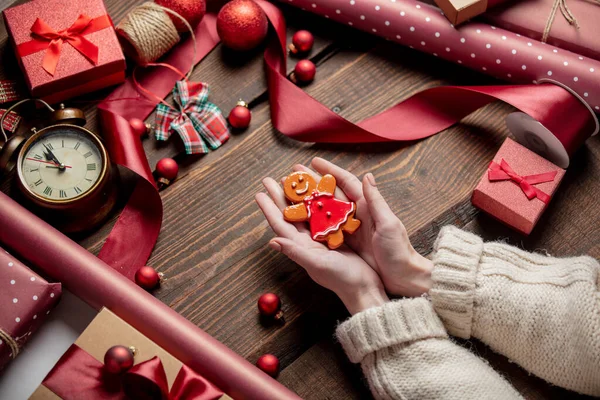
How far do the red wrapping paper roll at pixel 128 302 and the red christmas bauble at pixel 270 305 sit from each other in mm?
139

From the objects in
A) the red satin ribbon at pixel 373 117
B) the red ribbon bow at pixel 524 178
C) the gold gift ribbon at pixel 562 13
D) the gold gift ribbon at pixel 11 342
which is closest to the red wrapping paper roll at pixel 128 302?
the gold gift ribbon at pixel 11 342

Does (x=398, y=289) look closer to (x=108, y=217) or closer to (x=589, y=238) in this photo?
(x=589, y=238)

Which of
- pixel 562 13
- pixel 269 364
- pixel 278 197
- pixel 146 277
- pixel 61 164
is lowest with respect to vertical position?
pixel 269 364

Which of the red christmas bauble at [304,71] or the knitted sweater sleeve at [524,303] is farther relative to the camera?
the red christmas bauble at [304,71]

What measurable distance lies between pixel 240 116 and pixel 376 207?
0.41 metres

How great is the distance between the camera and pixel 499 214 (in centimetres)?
131

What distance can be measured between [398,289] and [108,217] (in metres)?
0.68

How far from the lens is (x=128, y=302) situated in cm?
116

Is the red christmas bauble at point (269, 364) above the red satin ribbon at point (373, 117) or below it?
below

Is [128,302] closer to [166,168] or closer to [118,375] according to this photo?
[118,375]

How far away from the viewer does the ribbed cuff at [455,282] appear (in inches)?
46.7

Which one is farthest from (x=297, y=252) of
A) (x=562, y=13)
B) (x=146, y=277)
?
(x=562, y=13)

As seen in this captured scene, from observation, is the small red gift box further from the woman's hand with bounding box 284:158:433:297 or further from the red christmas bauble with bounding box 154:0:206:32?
the red christmas bauble with bounding box 154:0:206:32

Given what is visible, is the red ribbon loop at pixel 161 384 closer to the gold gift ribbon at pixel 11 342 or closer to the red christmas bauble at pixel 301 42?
the gold gift ribbon at pixel 11 342
